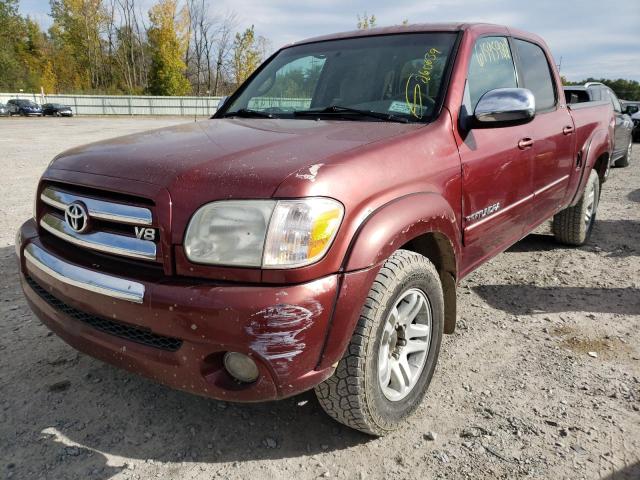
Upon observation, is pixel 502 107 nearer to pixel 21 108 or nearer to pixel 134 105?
pixel 21 108

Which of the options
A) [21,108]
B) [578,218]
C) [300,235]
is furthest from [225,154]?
[21,108]

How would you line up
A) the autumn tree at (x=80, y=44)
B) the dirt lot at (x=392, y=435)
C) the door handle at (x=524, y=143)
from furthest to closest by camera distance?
the autumn tree at (x=80, y=44)
the door handle at (x=524, y=143)
the dirt lot at (x=392, y=435)

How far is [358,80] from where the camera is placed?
2861 millimetres

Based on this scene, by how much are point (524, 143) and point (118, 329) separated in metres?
2.45

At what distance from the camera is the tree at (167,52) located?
44.6 metres

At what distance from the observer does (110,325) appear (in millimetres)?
1950

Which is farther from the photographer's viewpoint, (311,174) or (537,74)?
(537,74)

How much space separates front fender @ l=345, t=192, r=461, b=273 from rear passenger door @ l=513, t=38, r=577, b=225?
4.26 feet

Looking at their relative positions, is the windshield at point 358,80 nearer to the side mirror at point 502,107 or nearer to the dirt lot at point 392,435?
the side mirror at point 502,107

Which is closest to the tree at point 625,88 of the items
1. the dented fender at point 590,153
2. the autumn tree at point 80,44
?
the dented fender at point 590,153

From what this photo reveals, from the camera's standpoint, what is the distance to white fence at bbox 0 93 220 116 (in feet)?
134

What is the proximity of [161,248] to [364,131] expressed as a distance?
3.47 feet

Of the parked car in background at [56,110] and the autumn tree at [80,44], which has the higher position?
the autumn tree at [80,44]

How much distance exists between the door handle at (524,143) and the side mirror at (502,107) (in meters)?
0.49
